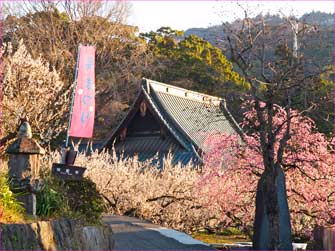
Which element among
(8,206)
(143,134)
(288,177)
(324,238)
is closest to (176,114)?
(143,134)

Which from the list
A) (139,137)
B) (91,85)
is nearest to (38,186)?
(91,85)

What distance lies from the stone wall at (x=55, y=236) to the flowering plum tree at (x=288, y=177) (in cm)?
476

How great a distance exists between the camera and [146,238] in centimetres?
1234

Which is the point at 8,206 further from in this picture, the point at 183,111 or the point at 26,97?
the point at 183,111

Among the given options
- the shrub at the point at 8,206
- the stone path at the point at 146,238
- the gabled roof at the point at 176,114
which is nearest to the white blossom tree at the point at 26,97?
the stone path at the point at 146,238

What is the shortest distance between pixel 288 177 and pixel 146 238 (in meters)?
3.97

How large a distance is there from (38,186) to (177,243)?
216 inches

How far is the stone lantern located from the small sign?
166cm

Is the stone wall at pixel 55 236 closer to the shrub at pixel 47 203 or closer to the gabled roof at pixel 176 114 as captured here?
the shrub at pixel 47 203

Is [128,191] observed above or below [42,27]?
below

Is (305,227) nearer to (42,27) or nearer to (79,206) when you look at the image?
(79,206)

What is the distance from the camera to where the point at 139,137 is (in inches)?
933

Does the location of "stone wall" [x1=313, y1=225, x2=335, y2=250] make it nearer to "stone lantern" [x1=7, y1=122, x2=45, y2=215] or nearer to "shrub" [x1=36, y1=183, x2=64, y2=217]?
"shrub" [x1=36, y1=183, x2=64, y2=217]

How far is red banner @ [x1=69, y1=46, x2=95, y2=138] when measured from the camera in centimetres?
1318
